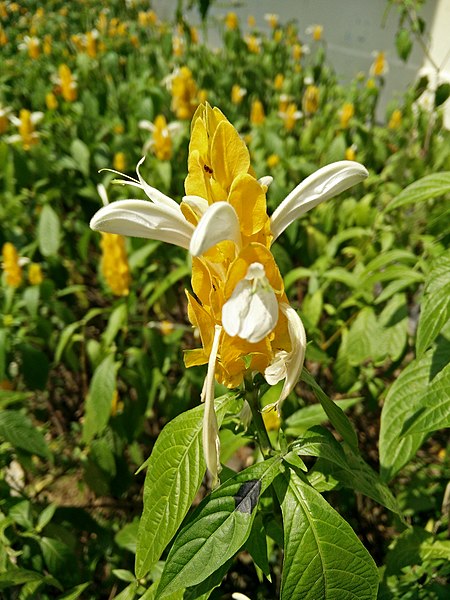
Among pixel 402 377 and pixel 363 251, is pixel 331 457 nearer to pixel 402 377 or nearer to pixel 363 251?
pixel 402 377

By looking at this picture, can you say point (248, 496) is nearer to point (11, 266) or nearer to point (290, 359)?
point (290, 359)

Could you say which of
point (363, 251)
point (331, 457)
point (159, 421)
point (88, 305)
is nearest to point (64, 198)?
point (88, 305)

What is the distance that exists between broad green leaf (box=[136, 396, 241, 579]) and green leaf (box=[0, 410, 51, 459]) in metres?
0.68

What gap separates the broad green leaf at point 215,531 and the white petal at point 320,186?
27 cm

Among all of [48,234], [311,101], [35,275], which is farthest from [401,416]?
[311,101]

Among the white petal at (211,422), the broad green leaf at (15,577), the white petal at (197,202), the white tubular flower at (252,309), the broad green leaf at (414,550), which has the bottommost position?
the broad green leaf at (414,550)

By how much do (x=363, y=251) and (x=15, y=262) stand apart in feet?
4.03

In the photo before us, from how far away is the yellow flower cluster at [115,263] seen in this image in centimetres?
161

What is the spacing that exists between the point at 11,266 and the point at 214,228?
154cm

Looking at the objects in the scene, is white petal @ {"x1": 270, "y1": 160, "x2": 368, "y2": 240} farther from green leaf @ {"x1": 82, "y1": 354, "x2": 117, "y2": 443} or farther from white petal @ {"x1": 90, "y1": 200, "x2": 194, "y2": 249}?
green leaf @ {"x1": 82, "y1": 354, "x2": 117, "y2": 443}

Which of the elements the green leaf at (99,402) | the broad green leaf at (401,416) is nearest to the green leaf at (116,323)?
the green leaf at (99,402)

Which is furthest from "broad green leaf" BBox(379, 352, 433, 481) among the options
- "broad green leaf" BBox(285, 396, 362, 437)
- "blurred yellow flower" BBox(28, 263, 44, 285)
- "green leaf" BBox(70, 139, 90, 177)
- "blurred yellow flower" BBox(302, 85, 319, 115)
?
"blurred yellow flower" BBox(302, 85, 319, 115)

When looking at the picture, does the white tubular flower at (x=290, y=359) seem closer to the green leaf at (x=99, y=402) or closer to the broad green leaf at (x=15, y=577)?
the broad green leaf at (x=15, y=577)

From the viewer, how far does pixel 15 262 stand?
1.83 m
